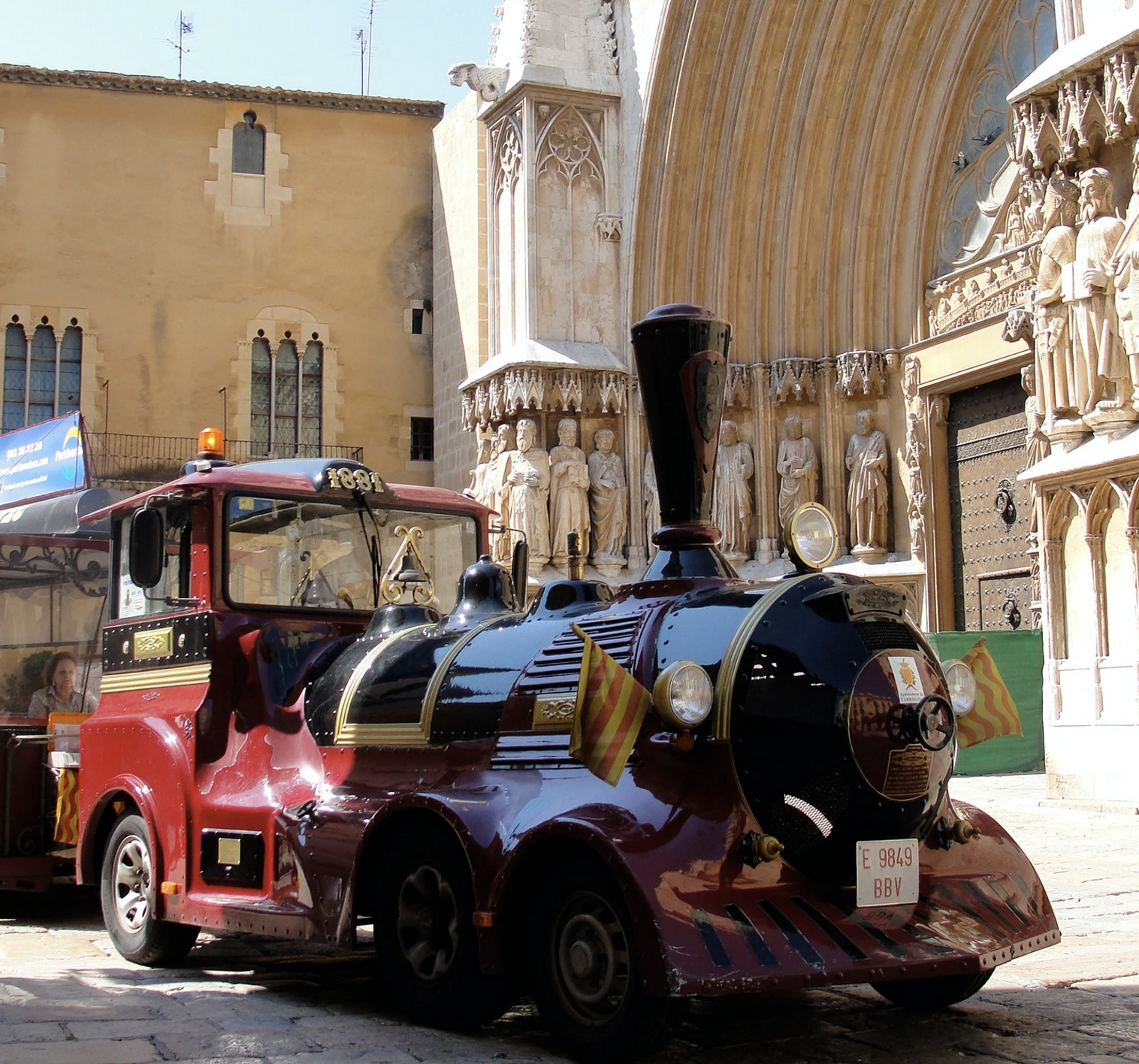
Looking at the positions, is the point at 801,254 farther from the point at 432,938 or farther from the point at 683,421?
the point at 432,938

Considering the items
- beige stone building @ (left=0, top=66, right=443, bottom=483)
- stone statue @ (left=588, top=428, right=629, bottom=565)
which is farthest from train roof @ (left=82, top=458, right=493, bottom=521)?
beige stone building @ (left=0, top=66, right=443, bottom=483)

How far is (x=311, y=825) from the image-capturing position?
5.16m

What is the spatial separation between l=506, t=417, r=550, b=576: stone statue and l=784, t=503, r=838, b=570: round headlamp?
33.9ft

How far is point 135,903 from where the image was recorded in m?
6.14

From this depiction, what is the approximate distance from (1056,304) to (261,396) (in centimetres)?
1548

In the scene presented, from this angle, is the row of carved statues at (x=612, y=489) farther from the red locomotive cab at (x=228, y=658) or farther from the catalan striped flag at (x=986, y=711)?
the catalan striped flag at (x=986, y=711)

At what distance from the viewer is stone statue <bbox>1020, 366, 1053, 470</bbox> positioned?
1191 centimetres

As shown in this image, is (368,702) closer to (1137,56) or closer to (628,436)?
(1137,56)

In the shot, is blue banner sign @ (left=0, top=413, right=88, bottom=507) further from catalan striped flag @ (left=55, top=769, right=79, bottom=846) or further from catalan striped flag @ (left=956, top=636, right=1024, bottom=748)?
catalan striped flag @ (left=956, top=636, right=1024, bottom=748)

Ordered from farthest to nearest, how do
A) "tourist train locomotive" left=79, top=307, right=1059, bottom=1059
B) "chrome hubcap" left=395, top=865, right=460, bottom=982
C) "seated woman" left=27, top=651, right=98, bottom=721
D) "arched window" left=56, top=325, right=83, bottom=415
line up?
"arched window" left=56, top=325, right=83, bottom=415, "seated woman" left=27, top=651, right=98, bottom=721, "chrome hubcap" left=395, top=865, right=460, bottom=982, "tourist train locomotive" left=79, top=307, right=1059, bottom=1059

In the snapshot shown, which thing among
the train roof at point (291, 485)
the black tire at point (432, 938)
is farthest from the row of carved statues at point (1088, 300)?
the black tire at point (432, 938)

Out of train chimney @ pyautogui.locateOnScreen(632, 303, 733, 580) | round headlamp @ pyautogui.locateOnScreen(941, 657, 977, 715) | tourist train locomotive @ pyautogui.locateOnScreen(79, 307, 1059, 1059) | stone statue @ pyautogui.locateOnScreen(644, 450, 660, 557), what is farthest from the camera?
stone statue @ pyautogui.locateOnScreen(644, 450, 660, 557)

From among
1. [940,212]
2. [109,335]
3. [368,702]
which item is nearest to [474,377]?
[940,212]

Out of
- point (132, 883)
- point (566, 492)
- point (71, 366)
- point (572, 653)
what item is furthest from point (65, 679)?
point (71, 366)
